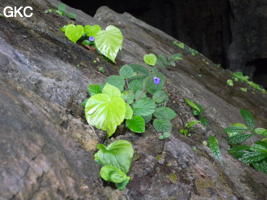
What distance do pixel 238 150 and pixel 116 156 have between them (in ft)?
4.70

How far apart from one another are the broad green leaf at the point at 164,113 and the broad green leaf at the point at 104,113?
1.72 ft

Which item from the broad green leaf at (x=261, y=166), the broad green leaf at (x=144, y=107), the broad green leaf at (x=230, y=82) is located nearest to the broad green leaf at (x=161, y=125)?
the broad green leaf at (x=144, y=107)

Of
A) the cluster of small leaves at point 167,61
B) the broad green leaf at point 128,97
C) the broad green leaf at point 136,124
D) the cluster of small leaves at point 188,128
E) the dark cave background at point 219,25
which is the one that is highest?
the broad green leaf at point 128,97

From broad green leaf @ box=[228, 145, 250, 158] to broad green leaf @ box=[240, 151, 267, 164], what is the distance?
0.04 meters

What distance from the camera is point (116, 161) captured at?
6.72 ft

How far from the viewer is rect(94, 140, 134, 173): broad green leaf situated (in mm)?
2039

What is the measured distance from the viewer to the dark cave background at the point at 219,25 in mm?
11656

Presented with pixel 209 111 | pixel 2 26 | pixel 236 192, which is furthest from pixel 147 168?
pixel 2 26

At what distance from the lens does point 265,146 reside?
9.29ft

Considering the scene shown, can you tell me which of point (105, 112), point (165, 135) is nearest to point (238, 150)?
point (165, 135)

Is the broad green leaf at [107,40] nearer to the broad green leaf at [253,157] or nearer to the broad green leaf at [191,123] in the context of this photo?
the broad green leaf at [191,123]

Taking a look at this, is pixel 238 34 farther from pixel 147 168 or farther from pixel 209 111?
pixel 147 168

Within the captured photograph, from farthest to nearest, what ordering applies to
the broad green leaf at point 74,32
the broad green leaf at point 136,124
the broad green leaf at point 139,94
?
the broad green leaf at point 74,32
the broad green leaf at point 139,94
the broad green leaf at point 136,124

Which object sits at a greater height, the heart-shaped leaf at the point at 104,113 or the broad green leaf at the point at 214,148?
the heart-shaped leaf at the point at 104,113
